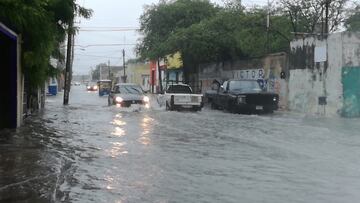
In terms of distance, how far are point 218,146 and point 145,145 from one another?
1.85 metres

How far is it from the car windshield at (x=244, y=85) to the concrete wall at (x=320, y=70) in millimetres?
2585

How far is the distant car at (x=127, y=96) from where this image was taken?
29688mm

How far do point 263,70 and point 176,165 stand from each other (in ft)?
82.0

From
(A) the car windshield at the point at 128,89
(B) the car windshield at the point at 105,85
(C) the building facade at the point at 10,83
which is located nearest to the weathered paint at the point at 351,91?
(A) the car windshield at the point at 128,89

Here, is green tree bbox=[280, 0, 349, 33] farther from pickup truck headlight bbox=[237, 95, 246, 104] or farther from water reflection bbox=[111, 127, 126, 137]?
water reflection bbox=[111, 127, 126, 137]

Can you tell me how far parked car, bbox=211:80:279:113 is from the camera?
27.8 metres

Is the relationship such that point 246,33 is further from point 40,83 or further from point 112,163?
point 112,163

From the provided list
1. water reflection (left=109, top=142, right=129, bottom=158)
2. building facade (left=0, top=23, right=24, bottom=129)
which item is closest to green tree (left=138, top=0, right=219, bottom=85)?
building facade (left=0, top=23, right=24, bottom=129)

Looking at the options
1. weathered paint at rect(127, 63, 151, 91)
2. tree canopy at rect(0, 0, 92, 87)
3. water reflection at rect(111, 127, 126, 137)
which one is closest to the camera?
tree canopy at rect(0, 0, 92, 87)

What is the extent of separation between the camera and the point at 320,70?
28344 millimetres

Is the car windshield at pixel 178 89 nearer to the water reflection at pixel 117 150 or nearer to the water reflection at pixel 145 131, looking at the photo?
the water reflection at pixel 145 131

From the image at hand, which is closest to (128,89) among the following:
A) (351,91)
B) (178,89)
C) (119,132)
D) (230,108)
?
(178,89)

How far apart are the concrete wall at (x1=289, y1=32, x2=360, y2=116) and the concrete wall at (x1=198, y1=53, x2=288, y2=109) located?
1139 millimetres

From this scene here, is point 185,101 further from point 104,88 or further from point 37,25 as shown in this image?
point 104,88
